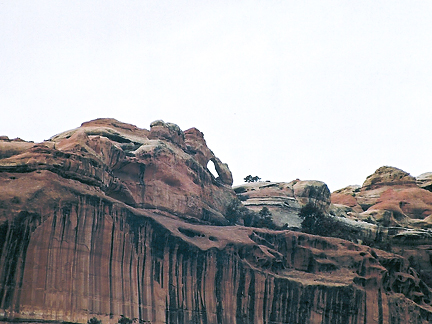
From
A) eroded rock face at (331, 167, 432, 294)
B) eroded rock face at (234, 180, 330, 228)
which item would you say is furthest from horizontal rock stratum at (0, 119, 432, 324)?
eroded rock face at (331, 167, 432, 294)

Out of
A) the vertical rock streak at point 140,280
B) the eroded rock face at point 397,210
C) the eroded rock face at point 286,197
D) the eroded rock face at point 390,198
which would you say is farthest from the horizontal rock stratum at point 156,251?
the eroded rock face at point 390,198

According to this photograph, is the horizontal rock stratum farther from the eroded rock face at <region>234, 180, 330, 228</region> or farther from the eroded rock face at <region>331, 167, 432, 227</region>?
the eroded rock face at <region>331, 167, 432, 227</region>

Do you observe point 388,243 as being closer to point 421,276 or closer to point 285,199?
point 421,276

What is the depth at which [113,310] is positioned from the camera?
172 feet

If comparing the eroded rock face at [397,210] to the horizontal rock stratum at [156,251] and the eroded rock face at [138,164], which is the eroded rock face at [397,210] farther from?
the eroded rock face at [138,164]

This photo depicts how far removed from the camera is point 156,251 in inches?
2275

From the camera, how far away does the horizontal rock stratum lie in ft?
163

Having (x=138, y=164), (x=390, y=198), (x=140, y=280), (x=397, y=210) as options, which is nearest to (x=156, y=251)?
(x=140, y=280)

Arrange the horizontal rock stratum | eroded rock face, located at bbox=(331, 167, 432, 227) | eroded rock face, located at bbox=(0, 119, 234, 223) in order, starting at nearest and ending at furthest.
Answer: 1. the horizontal rock stratum
2. eroded rock face, located at bbox=(0, 119, 234, 223)
3. eroded rock face, located at bbox=(331, 167, 432, 227)

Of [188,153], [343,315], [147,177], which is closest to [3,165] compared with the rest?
[147,177]

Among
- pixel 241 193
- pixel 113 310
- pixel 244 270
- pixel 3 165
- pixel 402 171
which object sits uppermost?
pixel 402 171

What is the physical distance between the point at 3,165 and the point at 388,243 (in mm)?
46827

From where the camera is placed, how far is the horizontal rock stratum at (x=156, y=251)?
49.8 metres

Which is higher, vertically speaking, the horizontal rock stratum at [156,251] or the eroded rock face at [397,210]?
the eroded rock face at [397,210]
